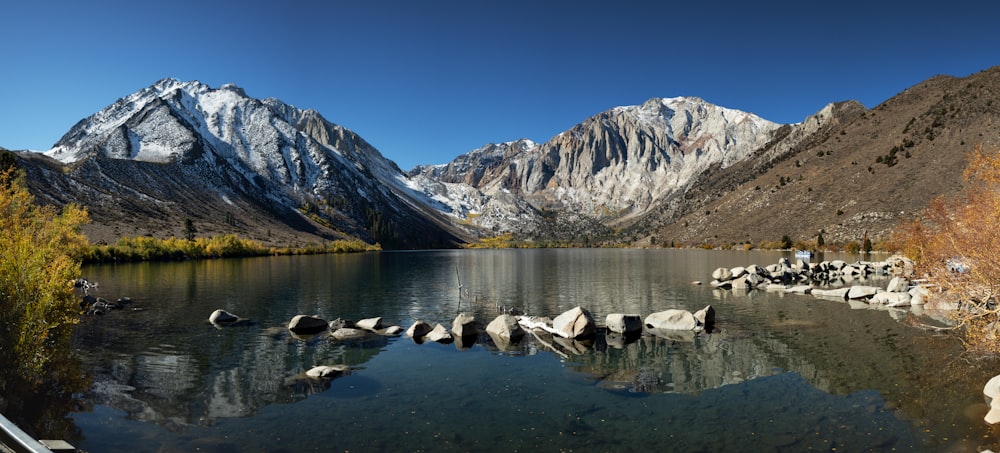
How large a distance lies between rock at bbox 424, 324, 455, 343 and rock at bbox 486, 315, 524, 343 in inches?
135

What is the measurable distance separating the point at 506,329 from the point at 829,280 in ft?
206

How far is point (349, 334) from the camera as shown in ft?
124

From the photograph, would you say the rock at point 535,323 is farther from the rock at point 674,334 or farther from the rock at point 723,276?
the rock at point 723,276

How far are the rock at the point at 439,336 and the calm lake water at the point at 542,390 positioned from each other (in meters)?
2.27

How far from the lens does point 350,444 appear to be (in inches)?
692

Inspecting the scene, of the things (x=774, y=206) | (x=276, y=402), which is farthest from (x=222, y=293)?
(x=774, y=206)

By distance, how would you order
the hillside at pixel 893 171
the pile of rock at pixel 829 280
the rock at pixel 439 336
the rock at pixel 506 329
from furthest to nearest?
the hillside at pixel 893 171 → the pile of rock at pixel 829 280 → the rock at pixel 506 329 → the rock at pixel 439 336

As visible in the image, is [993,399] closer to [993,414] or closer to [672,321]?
[993,414]

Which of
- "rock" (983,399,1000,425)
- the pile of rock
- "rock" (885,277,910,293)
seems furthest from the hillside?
"rock" (983,399,1000,425)

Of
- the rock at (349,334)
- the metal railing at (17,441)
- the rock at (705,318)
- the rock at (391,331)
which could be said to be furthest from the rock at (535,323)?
the metal railing at (17,441)

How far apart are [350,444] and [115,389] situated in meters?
14.8

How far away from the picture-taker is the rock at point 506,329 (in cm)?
3675

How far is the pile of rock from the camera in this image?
51.1 meters

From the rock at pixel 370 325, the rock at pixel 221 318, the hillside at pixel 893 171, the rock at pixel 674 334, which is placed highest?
the hillside at pixel 893 171
